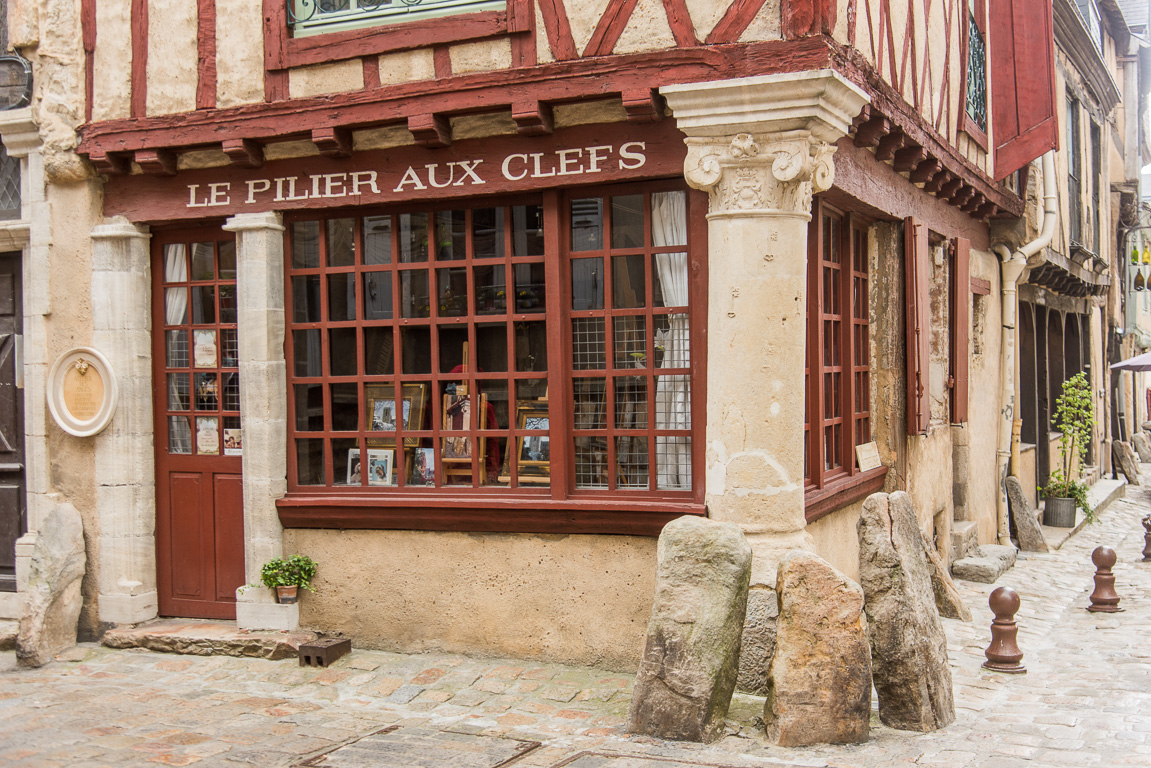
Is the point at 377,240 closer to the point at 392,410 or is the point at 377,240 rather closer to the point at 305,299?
the point at 305,299

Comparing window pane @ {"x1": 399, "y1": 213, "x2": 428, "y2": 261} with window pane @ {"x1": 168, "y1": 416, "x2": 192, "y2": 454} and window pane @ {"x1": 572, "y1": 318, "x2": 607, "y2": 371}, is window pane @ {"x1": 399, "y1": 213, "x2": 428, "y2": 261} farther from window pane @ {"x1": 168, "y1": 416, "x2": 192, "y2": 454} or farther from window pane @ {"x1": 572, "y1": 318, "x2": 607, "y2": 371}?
window pane @ {"x1": 168, "y1": 416, "x2": 192, "y2": 454}

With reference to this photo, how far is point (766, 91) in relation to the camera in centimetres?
500

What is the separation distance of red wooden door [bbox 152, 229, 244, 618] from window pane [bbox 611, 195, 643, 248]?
243 cm

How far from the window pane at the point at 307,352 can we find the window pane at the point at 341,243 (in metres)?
0.43

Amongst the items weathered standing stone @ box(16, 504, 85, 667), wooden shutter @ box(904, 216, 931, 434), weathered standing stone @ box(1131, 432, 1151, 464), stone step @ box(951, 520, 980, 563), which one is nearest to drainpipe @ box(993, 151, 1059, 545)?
stone step @ box(951, 520, 980, 563)

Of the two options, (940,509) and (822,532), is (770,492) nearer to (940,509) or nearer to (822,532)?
(822,532)

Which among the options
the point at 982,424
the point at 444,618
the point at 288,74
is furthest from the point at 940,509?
the point at 288,74

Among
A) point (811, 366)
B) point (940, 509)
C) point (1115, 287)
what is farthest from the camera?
point (1115, 287)

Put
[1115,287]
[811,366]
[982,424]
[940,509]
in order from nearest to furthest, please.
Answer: [811,366] → [940,509] → [982,424] → [1115,287]

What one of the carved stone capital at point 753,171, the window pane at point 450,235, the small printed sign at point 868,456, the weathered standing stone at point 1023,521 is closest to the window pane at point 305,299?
the window pane at point 450,235

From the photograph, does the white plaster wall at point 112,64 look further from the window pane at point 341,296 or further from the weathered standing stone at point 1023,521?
the weathered standing stone at point 1023,521

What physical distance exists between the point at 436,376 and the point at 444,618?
4.43ft

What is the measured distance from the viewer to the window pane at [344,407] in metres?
6.23

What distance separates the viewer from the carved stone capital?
5.08m
